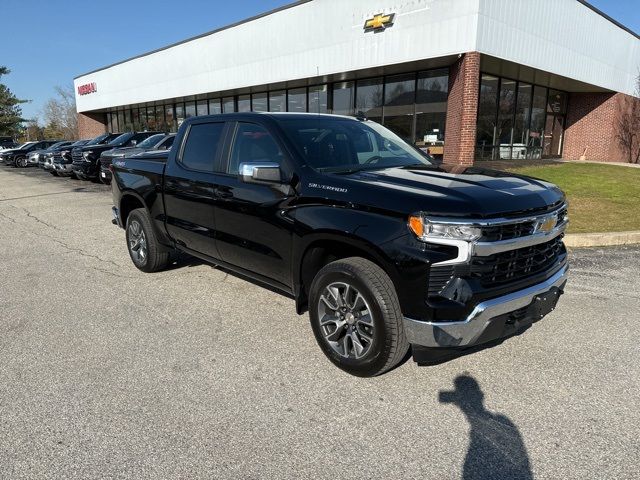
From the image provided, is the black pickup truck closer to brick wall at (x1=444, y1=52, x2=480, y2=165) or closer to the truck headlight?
the truck headlight

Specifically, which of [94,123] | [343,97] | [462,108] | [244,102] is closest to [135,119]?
[94,123]

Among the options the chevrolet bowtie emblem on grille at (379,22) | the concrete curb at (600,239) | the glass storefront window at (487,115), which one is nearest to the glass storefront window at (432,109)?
the glass storefront window at (487,115)

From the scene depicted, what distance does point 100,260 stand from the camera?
21.4 ft

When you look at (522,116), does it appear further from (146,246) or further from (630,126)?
(146,246)

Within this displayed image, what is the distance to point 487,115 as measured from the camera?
17.3m

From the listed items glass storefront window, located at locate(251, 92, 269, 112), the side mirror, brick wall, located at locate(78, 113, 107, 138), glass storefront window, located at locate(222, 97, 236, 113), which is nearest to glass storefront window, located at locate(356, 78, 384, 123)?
glass storefront window, located at locate(251, 92, 269, 112)

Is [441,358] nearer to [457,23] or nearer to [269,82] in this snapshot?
[457,23]

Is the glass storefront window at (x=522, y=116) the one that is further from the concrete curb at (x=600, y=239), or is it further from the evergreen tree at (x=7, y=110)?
the evergreen tree at (x=7, y=110)

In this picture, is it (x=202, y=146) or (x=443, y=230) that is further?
(x=202, y=146)

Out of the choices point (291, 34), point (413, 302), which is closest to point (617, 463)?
point (413, 302)

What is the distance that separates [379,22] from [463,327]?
14942 millimetres

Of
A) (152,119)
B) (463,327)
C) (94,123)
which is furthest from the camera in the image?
(94,123)

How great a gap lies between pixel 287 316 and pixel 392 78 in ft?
50.8

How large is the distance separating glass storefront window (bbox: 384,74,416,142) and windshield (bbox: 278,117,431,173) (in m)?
13.4
